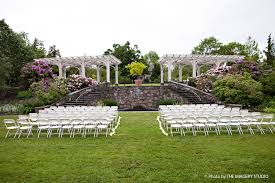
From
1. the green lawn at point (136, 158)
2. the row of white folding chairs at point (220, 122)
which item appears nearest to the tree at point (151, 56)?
the row of white folding chairs at point (220, 122)

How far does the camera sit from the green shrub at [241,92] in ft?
69.3

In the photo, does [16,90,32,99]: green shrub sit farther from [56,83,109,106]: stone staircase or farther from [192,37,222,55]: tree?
[192,37,222,55]: tree

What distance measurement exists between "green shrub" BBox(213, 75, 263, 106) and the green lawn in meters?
10.4

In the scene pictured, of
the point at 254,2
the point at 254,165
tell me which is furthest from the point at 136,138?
the point at 254,2

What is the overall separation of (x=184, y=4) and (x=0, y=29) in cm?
1574

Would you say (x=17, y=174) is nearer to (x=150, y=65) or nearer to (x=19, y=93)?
(x=19, y=93)

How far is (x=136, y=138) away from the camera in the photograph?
10742 mm

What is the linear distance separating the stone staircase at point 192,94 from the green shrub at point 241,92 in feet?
2.81

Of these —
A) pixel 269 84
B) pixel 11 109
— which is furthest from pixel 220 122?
pixel 11 109

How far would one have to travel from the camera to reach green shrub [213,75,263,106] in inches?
831

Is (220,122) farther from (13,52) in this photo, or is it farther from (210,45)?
(210,45)

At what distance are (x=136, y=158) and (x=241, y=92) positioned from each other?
50.0 ft

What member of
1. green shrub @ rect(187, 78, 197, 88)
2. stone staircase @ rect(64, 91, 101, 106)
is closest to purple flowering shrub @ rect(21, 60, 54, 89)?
stone staircase @ rect(64, 91, 101, 106)

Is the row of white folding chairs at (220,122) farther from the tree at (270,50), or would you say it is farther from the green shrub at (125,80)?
the green shrub at (125,80)
